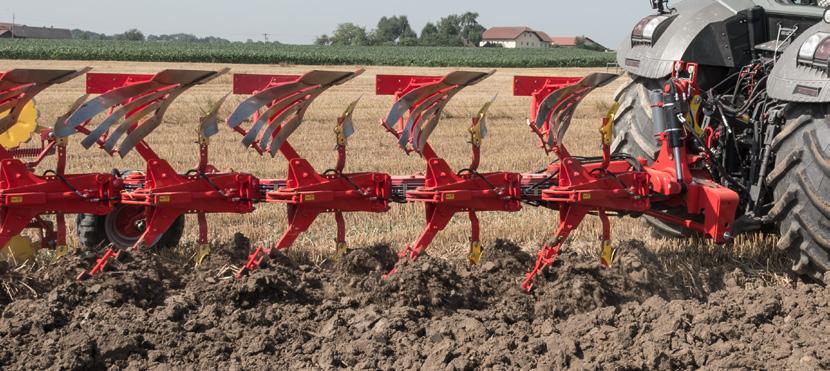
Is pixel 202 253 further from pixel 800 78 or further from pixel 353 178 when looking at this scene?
pixel 800 78

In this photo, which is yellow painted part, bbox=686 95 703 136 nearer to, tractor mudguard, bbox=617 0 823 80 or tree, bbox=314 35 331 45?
tractor mudguard, bbox=617 0 823 80

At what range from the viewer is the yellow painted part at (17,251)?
570 centimetres

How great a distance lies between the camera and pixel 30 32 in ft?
225

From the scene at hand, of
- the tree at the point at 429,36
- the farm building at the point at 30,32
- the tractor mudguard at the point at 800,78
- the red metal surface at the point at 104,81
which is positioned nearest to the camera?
the tractor mudguard at the point at 800,78

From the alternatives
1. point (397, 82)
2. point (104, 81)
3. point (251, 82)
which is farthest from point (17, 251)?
point (397, 82)

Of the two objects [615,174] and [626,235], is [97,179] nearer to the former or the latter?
[615,174]

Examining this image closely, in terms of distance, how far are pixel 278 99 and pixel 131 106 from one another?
0.81 metres

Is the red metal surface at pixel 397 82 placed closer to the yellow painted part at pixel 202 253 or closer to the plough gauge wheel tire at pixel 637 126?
the plough gauge wheel tire at pixel 637 126

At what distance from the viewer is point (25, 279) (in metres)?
5.18

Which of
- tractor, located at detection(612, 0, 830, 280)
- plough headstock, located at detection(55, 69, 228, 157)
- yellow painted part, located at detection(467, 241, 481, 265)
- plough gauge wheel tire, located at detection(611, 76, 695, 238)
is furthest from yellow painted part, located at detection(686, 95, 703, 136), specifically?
A: plough headstock, located at detection(55, 69, 228, 157)

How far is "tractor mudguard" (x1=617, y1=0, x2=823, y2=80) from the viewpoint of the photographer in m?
5.89

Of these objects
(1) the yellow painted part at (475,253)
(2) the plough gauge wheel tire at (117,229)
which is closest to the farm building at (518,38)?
(2) the plough gauge wheel tire at (117,229)

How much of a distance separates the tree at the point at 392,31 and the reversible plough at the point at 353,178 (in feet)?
276

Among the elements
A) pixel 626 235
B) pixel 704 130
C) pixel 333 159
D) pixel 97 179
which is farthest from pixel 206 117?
pixel 333 159
